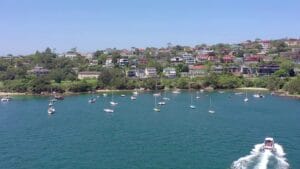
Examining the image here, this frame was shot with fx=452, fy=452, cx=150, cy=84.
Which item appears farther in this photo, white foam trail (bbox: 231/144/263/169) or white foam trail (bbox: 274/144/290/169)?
white foam trail (bbox: 274/144/290/169)

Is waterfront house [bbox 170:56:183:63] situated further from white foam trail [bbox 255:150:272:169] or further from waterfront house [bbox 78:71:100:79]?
white foam trail [bbox 255:150:272:169]

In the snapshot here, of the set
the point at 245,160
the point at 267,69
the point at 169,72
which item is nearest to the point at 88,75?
the point at 169,72

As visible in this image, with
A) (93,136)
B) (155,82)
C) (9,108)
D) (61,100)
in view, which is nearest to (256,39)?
(155,82)

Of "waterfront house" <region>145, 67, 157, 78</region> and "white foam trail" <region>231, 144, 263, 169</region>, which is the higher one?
"waterfront house" <region>145, 67, 157, 78</region>

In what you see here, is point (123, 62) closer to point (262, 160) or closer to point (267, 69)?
point (267, 69)

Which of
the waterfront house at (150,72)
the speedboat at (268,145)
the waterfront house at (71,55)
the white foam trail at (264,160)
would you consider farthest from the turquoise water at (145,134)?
the waterfront house at (71,55)

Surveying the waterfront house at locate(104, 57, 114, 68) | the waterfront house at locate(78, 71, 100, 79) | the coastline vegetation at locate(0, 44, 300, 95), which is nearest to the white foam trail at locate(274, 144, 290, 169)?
the coastline vegetation at locate(0, 44, 300, 95)

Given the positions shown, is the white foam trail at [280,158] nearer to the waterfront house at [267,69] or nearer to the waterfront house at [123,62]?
the waterfront house at [267,69]
